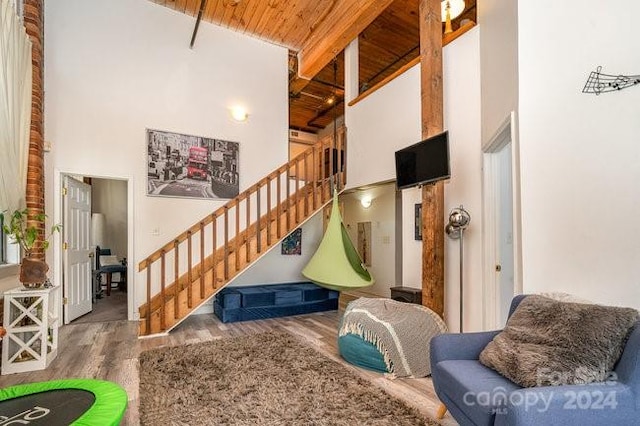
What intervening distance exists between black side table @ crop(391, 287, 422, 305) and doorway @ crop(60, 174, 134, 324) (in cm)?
361

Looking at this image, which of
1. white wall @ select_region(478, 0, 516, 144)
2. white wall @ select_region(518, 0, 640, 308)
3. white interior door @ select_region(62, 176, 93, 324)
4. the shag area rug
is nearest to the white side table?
the shag area rug

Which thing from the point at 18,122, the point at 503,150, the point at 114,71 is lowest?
the point at 503,150

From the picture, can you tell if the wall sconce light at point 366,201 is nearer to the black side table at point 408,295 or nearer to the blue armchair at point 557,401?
the black side table at point 408,295

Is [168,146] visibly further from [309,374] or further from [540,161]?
[540,161]

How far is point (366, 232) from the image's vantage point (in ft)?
22.4

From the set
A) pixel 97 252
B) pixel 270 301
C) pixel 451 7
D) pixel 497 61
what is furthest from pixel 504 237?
pixel 97 252

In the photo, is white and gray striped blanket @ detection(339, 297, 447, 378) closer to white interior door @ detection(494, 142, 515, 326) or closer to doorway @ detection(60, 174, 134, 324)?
white interior door @ detection(494, 142, 515, 326)

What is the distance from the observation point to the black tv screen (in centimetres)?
305

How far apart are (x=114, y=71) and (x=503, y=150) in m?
5.03

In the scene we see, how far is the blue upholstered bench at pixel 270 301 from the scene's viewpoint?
179 inches

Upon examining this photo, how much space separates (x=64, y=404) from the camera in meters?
1.70

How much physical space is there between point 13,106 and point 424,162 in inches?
156

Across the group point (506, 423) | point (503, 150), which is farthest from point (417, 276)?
point (506, 423)

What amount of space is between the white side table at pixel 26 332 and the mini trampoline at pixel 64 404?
126 cm
